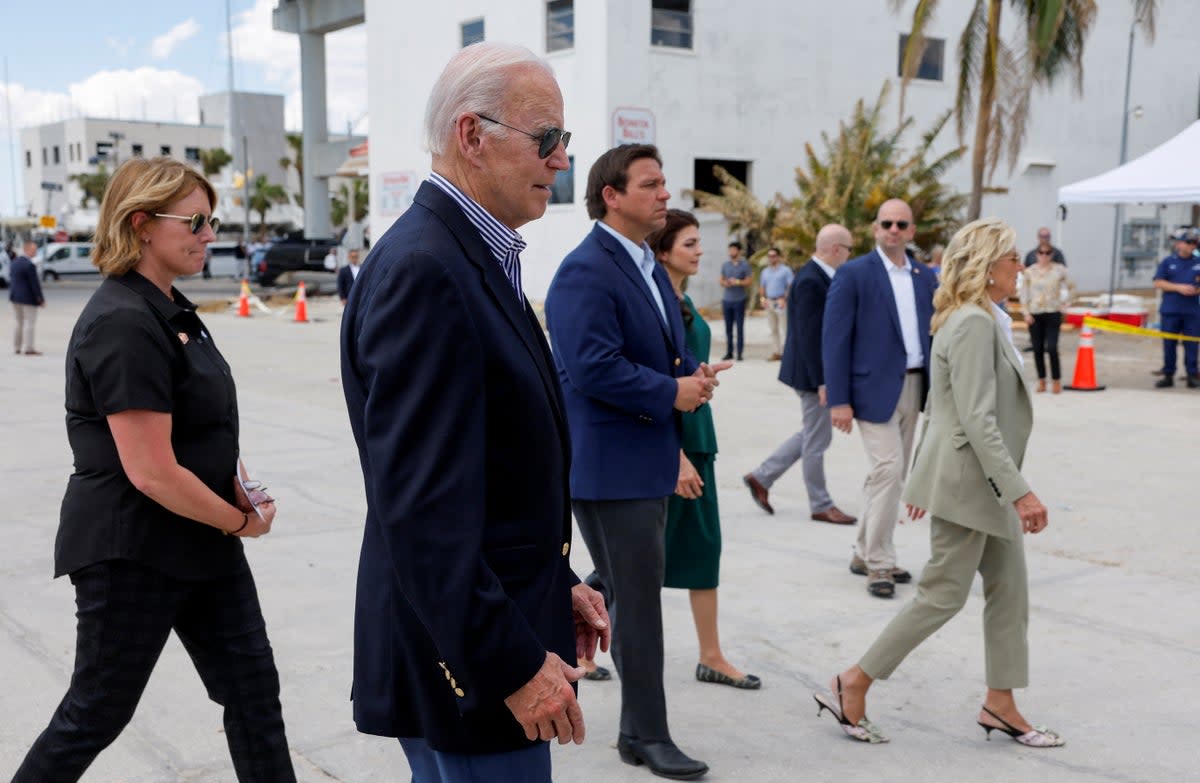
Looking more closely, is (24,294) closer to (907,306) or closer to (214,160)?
(907,306)

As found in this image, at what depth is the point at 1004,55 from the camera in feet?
63.2

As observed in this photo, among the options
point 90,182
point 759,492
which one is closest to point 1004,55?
point 759,492

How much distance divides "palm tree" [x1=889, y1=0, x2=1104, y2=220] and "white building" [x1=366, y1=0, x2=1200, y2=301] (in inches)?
250

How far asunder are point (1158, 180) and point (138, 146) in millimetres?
93321

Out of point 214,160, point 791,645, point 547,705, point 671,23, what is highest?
point 214,160

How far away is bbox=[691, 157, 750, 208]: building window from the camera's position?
27.6 meters

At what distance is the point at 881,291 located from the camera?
19.5 feet

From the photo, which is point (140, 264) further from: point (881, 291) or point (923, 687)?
point (881, 291)

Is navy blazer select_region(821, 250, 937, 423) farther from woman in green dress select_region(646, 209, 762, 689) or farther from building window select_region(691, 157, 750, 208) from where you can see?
building window select_region(691, 157, 750, 208)

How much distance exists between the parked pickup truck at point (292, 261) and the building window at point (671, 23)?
51.0ft

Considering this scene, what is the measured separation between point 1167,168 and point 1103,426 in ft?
14.2

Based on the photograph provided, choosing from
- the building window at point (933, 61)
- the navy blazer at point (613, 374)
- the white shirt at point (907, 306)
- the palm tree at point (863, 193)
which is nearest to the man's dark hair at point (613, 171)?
the navy blazer at point (613, 374)

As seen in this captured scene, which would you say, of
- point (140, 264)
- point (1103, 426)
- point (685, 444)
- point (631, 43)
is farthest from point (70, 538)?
point (631, 43)

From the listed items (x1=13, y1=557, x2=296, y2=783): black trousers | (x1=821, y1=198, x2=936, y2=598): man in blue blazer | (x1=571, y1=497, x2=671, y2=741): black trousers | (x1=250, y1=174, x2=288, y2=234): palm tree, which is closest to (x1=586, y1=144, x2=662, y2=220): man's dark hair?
(x1=571, y1=497, x2=671, y2=741): black trousers
